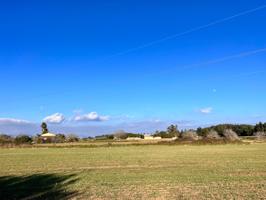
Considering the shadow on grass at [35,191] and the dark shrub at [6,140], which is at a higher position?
the dark shrub at [6,140]

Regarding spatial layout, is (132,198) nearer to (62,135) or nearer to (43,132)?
(62,135)

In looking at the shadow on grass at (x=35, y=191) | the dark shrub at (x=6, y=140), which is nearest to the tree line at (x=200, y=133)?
the dark shrub at (x=6, y=140)

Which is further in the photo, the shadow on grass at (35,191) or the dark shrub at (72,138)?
the dark shrub at (72,138)

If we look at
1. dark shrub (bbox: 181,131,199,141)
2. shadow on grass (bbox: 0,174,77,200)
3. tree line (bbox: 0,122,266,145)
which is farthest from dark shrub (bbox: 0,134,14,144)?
shadow on grass (bbox: 0,174,77,200)

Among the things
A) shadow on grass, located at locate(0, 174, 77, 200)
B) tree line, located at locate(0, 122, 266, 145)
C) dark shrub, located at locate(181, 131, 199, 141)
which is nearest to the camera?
shadow on grass, located at locate(0, 174, 77, 200)

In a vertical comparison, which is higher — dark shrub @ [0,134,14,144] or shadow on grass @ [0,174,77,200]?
dark shrub @ [0,134,14,144]

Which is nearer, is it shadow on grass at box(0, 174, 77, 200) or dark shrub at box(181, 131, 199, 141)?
shadow on grass at box(0, 174, 77, 200)

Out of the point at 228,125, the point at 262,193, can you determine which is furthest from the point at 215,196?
the point at 228,125

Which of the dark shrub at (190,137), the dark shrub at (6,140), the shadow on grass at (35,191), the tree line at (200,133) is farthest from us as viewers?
the tree line at (200,133)

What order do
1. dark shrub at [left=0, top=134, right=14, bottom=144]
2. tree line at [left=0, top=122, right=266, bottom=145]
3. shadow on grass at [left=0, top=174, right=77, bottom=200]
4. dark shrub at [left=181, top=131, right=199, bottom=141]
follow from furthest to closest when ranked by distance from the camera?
1. tree line at [left=0, top=122, right=266, bottom=145]
2. dark shrub at [left=181, top=131, right=199, bottom=141]
3. dark shrub at [left=0, top=134, right=14, bottom=144]
4. shadow on grass at [left=0, top=174, right=77, bottom=200]

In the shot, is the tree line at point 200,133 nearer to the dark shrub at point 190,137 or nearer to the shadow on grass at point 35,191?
the dark shrub at point 190,137

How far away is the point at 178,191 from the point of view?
1683 centimetres

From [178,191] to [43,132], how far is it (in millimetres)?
188298

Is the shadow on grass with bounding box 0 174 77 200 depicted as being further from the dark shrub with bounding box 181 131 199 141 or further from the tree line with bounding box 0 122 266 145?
the tree line with bounding box 0 122 266 145
